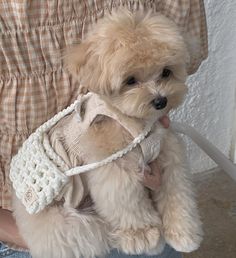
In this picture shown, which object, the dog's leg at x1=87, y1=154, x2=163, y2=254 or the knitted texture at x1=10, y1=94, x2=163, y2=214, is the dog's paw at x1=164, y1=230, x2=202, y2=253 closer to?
the dog's leg at x1=87, y1=154, x2=163, y2=254

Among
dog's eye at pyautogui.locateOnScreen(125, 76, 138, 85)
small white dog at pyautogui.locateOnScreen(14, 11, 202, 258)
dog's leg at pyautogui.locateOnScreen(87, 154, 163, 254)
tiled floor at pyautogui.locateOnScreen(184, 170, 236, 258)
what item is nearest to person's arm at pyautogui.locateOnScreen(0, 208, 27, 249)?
small white dog at pyautogui.locateOnScreen(14, 11, 202, 258)

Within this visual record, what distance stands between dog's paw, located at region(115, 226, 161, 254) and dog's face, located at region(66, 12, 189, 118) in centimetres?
23

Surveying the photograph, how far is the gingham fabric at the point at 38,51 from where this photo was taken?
0.91 meters

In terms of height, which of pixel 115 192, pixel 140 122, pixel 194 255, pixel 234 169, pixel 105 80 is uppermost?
pixel 105 80

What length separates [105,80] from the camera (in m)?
0.84

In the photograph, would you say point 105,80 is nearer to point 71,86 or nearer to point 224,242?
point 71,86

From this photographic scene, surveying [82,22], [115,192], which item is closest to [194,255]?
[115,192]

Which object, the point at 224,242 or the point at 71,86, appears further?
the point at 224,242

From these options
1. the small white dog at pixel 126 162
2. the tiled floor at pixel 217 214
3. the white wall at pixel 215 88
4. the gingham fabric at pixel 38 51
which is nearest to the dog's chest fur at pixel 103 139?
the small white dog at pixel 126 162

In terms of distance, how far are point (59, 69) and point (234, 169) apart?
488 mm

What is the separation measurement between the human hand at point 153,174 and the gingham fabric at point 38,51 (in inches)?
4.7

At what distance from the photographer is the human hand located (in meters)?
0.96

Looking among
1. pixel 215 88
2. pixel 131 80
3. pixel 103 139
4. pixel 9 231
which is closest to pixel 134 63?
pixel 131 80

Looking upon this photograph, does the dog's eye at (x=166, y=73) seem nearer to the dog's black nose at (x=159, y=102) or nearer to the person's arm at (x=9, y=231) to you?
the dog's black nose at (x=159, y=102)
